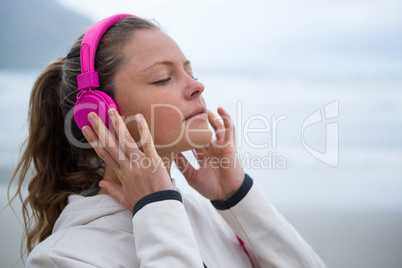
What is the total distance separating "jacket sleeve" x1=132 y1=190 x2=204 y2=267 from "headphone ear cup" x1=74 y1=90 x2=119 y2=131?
0.29m

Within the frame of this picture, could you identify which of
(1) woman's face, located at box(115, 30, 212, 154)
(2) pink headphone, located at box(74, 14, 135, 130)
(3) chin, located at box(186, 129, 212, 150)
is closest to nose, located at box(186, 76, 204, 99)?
(1) woman's face, located at box(115, 30, 212, 154)

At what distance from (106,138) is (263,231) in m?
0.70

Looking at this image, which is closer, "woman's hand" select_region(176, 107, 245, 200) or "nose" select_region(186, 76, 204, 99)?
"nose" select_region(186, 76, 204, 99)

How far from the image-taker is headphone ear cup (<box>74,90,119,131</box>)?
3.66 feet

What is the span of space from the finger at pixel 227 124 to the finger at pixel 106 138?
59 cm

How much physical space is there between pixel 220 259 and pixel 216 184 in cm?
30

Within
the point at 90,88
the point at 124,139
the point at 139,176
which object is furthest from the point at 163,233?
the point at 90,88

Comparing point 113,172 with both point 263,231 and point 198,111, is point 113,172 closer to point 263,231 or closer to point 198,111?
point 198,111

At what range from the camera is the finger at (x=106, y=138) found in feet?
3.54

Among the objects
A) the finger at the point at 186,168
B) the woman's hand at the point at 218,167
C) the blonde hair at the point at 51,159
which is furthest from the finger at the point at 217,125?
the blonde hair at the point at 51,159

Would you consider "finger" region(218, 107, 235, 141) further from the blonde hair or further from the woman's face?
the blonde hair

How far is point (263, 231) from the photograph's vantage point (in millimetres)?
1374

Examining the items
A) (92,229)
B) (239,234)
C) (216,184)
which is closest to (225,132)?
(216,184)

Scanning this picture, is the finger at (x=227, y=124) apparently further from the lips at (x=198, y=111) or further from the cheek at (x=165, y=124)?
the cheek at (x=165, y=124)
